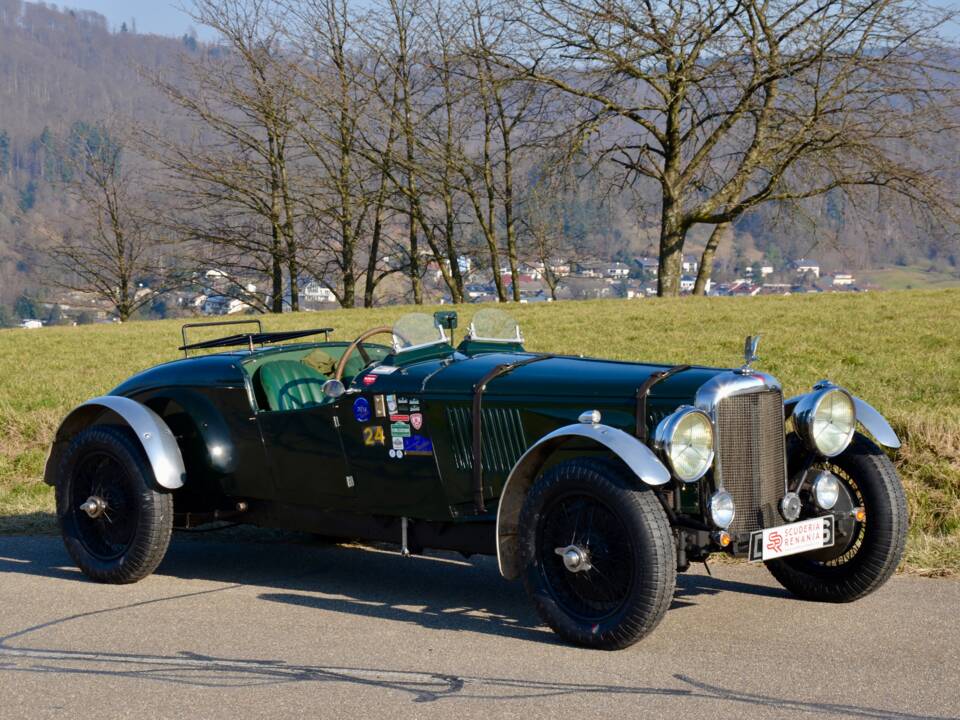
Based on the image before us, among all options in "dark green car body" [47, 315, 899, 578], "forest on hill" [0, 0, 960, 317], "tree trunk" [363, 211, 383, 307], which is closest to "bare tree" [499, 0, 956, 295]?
"forest on hill" [0, 0, 960, 317]

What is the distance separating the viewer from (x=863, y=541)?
5.56 meters

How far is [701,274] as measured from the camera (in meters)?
31.0

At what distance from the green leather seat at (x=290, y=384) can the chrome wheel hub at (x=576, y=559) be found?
1.95 m

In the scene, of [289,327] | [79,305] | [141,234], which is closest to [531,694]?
[289,327]

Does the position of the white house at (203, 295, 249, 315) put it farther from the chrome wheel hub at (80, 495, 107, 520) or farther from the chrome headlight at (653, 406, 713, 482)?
the chrome headlight at (653, 406, 713, 482)

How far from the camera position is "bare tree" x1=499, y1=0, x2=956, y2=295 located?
2445 cm

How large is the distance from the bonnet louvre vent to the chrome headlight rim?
0.90 meters

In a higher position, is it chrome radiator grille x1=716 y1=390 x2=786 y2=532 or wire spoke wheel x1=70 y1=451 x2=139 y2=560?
chrome radiator grille x1=716 y1=390 x2=786 y2=532

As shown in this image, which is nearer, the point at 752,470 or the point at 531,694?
the point at 531,694

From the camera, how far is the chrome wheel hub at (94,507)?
662 cm

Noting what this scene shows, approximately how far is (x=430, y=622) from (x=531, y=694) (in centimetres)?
124

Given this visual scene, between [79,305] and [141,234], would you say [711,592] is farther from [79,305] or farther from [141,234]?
[79,305]

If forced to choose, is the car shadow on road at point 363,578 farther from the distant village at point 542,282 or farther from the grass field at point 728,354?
the distant village at point 542,282

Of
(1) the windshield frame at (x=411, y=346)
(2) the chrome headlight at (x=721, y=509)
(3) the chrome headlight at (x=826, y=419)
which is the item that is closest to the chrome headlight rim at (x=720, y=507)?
(2) the chrome headlight at (x=721, y=509)
